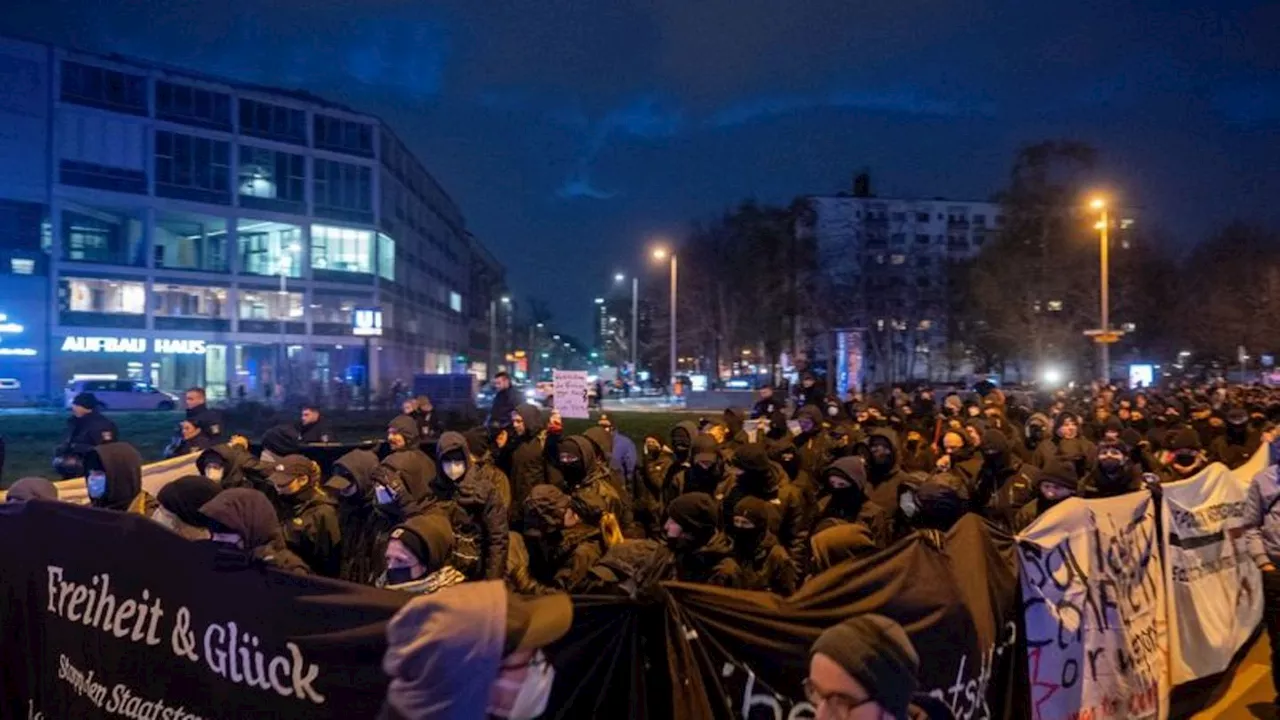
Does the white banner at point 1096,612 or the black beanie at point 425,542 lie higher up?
the black beanie at point 425,542

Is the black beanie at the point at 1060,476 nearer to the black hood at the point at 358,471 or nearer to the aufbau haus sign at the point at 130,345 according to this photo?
the black hood at the point at 358,471

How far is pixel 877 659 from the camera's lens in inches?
91.5

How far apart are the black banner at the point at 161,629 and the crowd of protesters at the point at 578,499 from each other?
9.3 inches

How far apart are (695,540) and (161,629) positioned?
277cm

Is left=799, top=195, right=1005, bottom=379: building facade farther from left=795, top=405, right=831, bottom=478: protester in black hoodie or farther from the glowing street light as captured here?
left=795, top=405, right=831, bottom=478: protester in black hoodie

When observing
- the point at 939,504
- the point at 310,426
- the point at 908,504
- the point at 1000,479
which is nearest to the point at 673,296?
the point at 310,426

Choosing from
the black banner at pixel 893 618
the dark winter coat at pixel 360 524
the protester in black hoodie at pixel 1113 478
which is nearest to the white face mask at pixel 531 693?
the black banner at pixel 893 618

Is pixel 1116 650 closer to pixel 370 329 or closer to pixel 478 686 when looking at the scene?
pixel 478 686

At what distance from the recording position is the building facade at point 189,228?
5438cm

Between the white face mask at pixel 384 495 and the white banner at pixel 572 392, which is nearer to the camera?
the white face mask at pixel 384 495

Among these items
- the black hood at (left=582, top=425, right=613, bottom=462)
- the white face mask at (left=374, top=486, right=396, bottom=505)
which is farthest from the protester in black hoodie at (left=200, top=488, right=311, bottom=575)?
the black hood at (left=582, top=425, right=613, bottom=462)

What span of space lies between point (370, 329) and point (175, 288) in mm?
28765

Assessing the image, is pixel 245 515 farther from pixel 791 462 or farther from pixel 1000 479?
pixel 1000 479

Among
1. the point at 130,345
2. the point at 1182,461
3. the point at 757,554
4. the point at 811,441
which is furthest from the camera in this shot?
the point at 130,345
